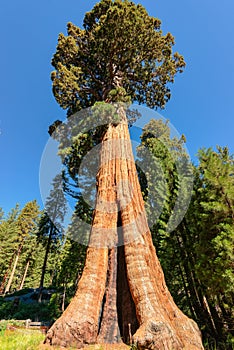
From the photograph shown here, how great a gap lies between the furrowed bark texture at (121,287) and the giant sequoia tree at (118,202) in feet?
0.05

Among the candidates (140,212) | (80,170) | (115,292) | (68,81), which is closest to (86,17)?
(68,81)

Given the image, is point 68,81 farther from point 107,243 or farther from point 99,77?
point 107,243

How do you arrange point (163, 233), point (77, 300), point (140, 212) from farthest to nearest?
point (163, 233), point (140, 212), point (77, 300)

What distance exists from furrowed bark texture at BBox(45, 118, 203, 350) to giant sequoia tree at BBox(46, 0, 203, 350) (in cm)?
1

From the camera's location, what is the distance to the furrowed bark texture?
3371 millimetres

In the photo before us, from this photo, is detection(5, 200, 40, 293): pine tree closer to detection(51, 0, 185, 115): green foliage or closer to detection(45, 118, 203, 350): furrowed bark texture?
detection(51, 0, 185, 115): green foliage

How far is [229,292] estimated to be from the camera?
4.61 meters

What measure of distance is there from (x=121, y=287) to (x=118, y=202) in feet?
6.40

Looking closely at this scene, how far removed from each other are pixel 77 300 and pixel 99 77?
8569 mm

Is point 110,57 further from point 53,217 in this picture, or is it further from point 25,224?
point 25,224

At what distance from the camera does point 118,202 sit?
5.11 m

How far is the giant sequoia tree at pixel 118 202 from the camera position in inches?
140

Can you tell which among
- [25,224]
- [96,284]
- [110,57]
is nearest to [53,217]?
[25,224]

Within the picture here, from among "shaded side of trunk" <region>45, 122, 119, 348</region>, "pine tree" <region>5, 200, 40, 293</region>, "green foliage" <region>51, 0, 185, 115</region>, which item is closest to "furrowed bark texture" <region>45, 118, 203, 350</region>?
"shaded side of trunk" <region>45, 122, 119, 348</region>
